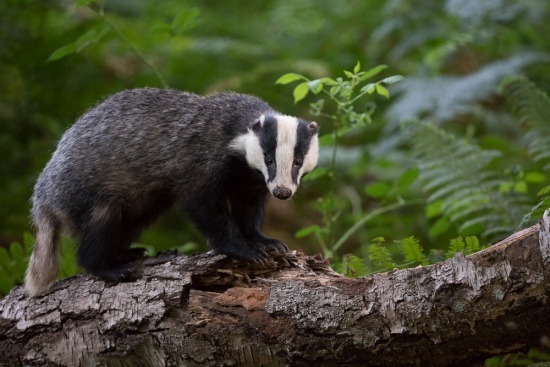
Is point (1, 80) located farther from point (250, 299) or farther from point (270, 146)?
point (250, 299)

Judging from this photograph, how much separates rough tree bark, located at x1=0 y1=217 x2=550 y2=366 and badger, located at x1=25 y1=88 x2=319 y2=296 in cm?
34

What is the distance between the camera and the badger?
16.8ft

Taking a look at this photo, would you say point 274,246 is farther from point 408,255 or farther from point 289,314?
point 289,314

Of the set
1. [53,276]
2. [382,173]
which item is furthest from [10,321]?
[382,173]

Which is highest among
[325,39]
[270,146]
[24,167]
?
[270,146]

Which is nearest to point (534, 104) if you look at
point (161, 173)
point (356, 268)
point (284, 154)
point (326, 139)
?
point (326, 139)

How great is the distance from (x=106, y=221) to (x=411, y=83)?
6.03 meters

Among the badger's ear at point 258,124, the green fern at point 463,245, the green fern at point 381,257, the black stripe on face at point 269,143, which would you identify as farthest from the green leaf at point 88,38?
the green fern at point 463,245

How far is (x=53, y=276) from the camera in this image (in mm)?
5266

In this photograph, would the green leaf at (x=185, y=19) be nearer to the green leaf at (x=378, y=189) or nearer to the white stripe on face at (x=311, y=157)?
the white stripe on face at (x=311, y=157)

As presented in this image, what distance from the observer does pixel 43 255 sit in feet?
17.8

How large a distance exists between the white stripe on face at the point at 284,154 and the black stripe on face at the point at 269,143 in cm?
3

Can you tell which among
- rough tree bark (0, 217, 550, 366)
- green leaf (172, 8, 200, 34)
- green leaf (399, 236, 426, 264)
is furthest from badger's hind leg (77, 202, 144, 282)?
green leaf (399, 236, 426, 264)

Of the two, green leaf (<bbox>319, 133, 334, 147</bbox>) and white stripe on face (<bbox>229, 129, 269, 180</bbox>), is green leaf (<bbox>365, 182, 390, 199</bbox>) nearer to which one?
green leaf (<bbox>319, 133, 334, 147</bbox>)
